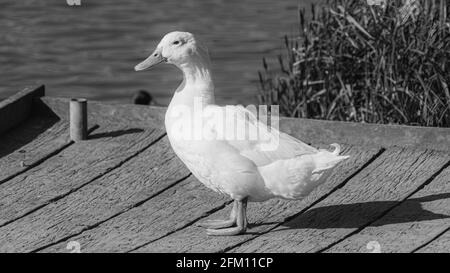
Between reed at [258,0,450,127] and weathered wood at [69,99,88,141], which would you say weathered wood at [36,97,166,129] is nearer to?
weathered wood at [69,99,88,141]

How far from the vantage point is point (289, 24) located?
571 inches

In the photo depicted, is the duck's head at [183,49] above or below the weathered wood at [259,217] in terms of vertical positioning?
above

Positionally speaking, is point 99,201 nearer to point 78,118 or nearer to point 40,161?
point 40,161

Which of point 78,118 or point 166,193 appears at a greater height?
point 78,118

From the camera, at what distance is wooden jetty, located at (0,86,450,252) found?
573cm

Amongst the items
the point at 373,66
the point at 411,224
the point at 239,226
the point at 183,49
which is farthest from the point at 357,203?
the point at 373,66

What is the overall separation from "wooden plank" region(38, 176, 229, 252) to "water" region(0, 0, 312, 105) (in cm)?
635

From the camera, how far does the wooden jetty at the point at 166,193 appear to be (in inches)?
226

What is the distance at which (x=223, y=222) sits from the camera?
5.94 m

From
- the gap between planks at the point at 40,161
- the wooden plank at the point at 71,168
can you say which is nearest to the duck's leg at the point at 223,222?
the wooden plank at the point at 71,168

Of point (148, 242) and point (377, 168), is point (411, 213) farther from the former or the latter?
point (148, 242)

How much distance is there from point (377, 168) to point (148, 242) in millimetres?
1570

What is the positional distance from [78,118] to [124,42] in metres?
7.64

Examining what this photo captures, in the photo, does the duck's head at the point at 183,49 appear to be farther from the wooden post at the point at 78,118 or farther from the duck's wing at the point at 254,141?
the wooden post at the point at 78,118
